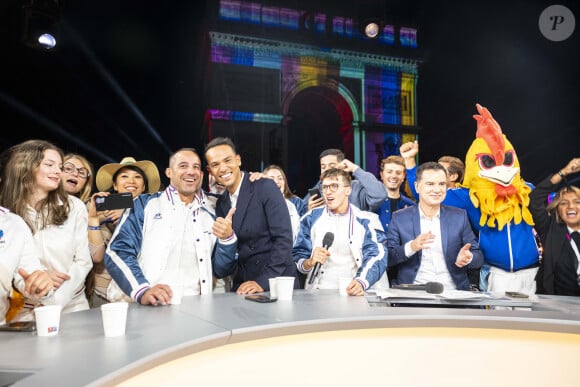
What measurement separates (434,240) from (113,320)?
1904 millimetres

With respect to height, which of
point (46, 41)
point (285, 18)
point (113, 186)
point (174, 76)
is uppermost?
point (285, 18)

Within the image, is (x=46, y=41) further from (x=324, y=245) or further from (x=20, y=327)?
(x=20, y=327)

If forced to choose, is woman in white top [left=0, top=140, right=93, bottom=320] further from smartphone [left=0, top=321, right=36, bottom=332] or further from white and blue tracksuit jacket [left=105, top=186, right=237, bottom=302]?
smartphone [left=0, top=321, right=36, bottom=332]

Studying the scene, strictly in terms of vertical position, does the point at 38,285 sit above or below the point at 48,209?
below

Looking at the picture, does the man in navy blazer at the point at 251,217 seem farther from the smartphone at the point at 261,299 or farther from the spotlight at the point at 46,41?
the spotlight at the point at 46,41

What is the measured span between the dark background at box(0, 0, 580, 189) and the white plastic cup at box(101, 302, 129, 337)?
255 inches

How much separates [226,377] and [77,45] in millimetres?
6980

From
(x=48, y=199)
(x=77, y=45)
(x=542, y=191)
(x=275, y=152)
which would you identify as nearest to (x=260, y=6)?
(x=275, y=152)

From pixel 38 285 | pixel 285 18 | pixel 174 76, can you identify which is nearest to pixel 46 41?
pixel 174 76

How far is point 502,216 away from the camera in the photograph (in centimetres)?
270

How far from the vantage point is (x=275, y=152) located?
8367 millimetres

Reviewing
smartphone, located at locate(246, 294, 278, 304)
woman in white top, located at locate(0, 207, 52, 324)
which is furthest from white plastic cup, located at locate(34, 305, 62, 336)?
smartphone, located at locate(246, 294, 278, 304)

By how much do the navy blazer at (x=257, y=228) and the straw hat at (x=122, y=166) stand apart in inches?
33.3

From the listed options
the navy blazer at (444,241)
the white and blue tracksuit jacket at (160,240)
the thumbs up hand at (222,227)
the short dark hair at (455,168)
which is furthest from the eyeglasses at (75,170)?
the short dark hair at (455,168)
